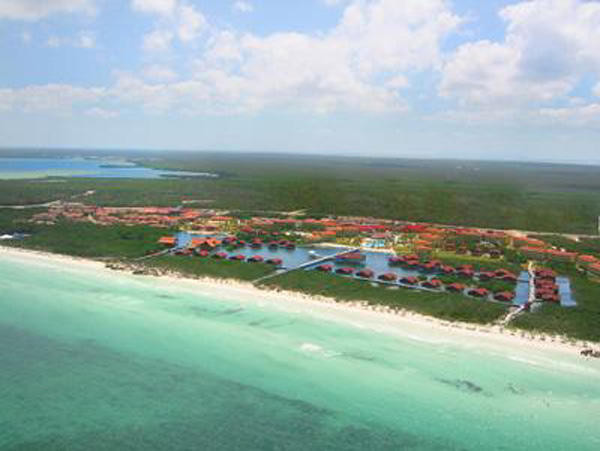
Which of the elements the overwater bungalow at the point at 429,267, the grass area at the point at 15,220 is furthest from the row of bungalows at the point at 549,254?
the grass area at the point at 15,220

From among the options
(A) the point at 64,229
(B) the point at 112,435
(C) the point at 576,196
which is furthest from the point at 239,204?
(C) the point at 576,196

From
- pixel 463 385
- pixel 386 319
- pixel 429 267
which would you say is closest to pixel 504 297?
pixel 429 267

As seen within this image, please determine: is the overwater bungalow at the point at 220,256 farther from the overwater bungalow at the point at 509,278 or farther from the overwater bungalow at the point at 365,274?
the overwater bungalow at the point at 509,278

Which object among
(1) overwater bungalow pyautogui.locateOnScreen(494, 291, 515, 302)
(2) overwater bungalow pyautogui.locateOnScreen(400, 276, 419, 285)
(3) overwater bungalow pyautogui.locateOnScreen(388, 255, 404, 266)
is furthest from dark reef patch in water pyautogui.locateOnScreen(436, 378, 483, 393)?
(3) overwater bungalow pyautogui.locateOnScreen(388, 255, 404, 266)

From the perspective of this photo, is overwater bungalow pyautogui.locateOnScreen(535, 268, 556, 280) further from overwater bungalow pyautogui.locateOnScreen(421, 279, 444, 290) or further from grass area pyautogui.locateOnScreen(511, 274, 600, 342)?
overwater bungalow pyautogui.locateOnScreen(421, 279, 444, 290)

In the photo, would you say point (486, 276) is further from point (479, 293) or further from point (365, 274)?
point (365, 274)

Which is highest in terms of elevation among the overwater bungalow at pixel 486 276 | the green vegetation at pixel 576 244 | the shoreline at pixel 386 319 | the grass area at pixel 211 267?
the green vegetation at pixel 576 244
